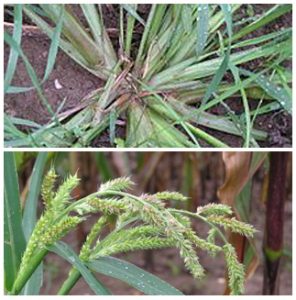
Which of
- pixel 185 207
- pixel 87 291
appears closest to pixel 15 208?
pixel 87 291

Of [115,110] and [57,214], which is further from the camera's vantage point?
[115,110]

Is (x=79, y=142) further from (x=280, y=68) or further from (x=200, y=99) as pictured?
(x=280, y=68)

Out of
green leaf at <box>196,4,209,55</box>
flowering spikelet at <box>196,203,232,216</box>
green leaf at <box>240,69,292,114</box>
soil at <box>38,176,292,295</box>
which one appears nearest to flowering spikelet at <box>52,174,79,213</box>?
flowering spikelet at <box>196,203,232,216</box>

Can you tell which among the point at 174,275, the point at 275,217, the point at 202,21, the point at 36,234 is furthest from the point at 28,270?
the point at 174,275

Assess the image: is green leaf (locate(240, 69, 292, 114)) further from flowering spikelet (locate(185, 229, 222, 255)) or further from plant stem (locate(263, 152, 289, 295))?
flowering spikelet (locate(185, 229, 222, 255))

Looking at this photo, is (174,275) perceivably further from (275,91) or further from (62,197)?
(62,197)

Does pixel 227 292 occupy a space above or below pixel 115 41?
below
